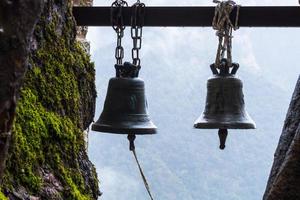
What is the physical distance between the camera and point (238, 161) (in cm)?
1997

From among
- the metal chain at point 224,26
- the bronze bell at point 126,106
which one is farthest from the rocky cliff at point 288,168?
the bronze bell at point 126,106

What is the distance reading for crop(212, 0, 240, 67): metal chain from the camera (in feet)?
8.84

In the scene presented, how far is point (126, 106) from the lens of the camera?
2893 millimetres

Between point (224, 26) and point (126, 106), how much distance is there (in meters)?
0.56

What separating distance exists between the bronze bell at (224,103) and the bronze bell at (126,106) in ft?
0.85

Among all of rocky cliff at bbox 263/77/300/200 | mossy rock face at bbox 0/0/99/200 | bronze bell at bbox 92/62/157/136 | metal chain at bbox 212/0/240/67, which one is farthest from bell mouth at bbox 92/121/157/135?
rocky cliff at bbox 263/77/300/200

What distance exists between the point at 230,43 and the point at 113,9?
2.03 ft

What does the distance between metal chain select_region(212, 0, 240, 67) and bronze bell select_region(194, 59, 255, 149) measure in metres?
0.06

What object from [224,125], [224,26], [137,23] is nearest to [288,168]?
[224,125]

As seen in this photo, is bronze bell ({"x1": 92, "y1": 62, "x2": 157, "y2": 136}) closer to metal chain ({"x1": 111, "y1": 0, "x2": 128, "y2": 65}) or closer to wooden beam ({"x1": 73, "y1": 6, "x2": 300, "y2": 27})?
metal chain ({"x1": 111, "y1": 0, "x2": 128, "y2": 65})

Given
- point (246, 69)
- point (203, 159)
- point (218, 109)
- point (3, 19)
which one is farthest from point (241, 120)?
point (246, 69)

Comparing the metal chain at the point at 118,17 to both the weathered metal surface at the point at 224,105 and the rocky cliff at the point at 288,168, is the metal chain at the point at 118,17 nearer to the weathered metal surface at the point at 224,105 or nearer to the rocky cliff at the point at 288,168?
the weathered metal surface at the point at 224,105

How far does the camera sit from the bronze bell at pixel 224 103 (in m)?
2.75

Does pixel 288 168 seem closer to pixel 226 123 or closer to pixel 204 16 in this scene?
pixel 226 123
